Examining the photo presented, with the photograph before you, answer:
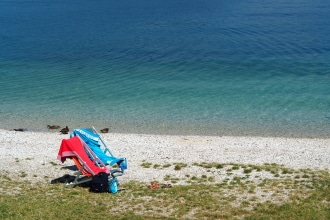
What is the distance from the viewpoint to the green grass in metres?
16.7

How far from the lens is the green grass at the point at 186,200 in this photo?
1672 cm

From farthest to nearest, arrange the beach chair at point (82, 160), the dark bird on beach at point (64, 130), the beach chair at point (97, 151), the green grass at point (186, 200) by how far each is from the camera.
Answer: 1. the dark bird on beach at point (64, 130)
2. the beach chair at point (97, 151)
3. the beach chair at point (82, 160)
4. the green grass at point (186, 200)

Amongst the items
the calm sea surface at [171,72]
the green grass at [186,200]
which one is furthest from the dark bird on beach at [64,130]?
the green grass at [186,200]

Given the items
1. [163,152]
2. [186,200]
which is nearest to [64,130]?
[163,152]

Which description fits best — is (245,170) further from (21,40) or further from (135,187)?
(21,40)

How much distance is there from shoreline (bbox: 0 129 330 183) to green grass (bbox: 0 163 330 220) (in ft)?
5.54

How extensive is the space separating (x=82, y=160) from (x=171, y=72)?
31.4 meters

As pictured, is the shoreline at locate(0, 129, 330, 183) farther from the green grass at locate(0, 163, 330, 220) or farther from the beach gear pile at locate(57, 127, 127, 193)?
the green grass at locate(0, 163, 330, 220)

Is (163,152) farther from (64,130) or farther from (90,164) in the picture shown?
(64,130)

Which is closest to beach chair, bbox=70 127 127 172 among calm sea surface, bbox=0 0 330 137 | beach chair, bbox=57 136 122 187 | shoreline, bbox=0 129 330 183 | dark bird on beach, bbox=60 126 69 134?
beach chair, bbox=57 136 122 187

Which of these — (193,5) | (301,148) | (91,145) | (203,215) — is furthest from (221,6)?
(203,215)

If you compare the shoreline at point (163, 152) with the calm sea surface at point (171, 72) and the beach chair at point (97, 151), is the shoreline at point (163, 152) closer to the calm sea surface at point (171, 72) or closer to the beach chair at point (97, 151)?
the beach chair at point (97, 151)

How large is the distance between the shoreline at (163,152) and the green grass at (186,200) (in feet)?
5.54

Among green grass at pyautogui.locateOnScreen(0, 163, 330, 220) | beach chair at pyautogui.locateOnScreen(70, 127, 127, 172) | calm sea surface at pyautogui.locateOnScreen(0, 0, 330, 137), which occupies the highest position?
calm sea surface at pyautogui.locateOnScreen(0, 0, 330, 137)
